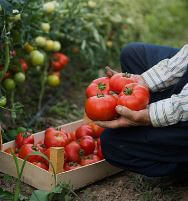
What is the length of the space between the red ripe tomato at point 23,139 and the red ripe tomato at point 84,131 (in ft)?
1.05

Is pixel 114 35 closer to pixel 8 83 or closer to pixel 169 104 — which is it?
pixel 8 83

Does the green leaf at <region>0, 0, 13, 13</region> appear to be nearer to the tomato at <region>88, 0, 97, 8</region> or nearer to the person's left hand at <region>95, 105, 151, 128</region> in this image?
the person's left hand at <region>95, 105, 151, 128</region>

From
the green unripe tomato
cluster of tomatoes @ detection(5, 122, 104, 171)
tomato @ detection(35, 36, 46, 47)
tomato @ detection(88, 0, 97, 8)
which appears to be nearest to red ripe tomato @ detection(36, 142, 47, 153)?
cluster of tomatoes @ detection(5, 122, 104, 171)

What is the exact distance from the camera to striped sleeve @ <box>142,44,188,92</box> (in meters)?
3.13

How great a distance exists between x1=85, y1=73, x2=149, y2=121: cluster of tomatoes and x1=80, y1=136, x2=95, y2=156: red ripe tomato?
371 mm

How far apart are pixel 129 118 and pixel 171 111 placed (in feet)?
0.71

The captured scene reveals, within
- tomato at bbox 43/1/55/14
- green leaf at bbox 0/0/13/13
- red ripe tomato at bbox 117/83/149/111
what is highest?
green leaf at bbox 0/0/13/13

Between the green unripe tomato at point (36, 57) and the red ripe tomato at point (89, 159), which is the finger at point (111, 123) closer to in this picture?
the red ripe tomato at point (89, 159)

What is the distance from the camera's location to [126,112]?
109 inches

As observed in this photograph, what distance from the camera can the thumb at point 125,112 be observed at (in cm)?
277

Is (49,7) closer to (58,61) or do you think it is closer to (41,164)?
(58,61)

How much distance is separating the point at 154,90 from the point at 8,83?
113 centimetres

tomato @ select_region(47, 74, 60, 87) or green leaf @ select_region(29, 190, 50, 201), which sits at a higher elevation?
tomato @ select_region(47, 74, 60, 87)

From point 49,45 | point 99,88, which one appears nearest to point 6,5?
point 99,88
